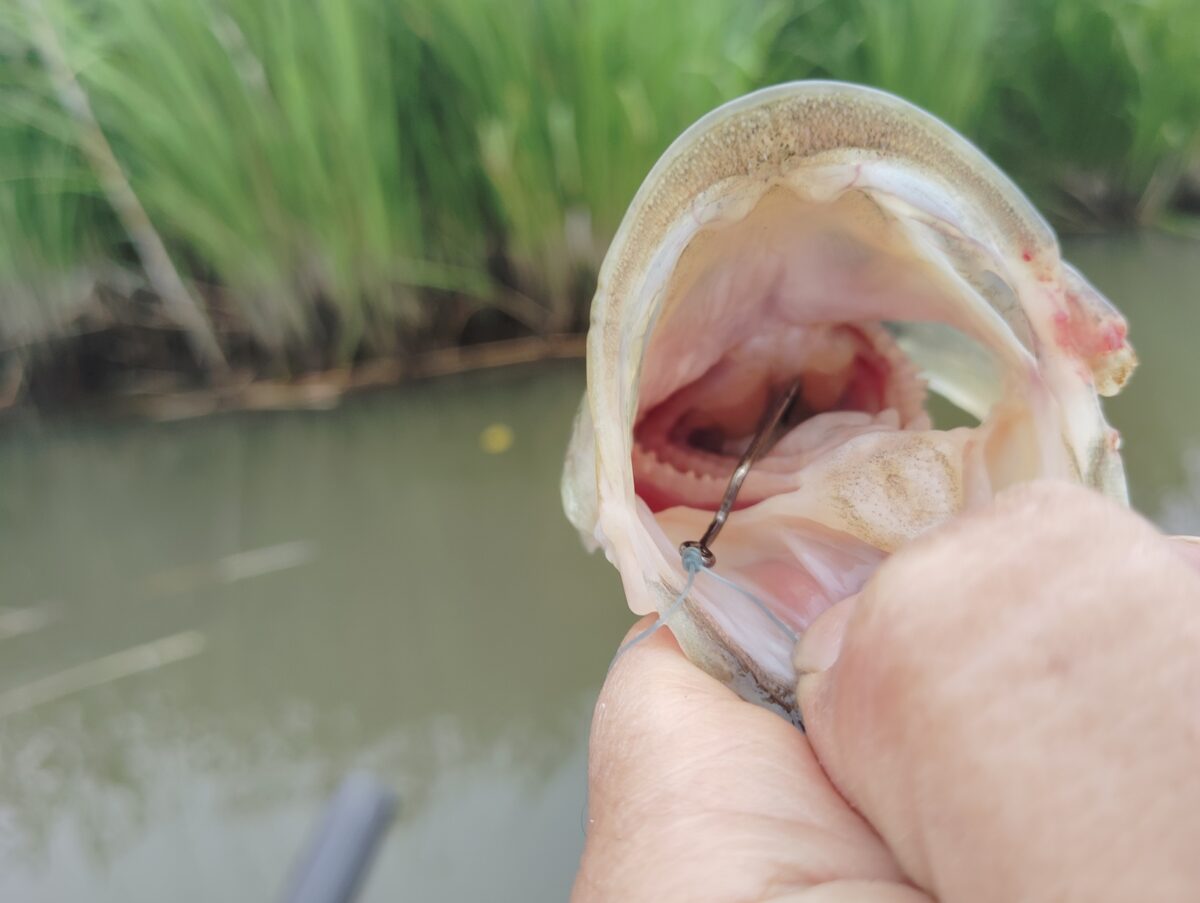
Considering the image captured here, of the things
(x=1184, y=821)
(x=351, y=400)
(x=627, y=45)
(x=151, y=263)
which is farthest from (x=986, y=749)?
(x=151, y=263)

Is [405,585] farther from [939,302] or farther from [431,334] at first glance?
[939,302]

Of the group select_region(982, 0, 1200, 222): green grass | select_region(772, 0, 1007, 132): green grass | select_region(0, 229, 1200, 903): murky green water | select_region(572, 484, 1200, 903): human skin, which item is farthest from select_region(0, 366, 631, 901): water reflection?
select_region(982, 0, 1200, 222): green grass

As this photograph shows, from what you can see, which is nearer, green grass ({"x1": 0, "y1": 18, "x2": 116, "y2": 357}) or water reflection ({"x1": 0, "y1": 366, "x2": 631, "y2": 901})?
water reflection ({"x1": 0, "y1": 366, "x2": 631, "y2": 901})

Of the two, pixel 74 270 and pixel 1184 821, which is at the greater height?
pixel 1184 821

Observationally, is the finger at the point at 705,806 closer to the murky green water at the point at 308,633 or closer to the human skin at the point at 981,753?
the human skin at the point at 981,753

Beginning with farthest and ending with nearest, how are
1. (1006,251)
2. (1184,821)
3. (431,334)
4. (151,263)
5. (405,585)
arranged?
(431,334) < (151,263) < (405,585) < (1006,251) < (1184,821)

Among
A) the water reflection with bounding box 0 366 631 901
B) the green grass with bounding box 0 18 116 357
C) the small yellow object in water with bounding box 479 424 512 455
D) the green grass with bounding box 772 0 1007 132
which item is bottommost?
the water reflection with bounding box 0 366 631 901

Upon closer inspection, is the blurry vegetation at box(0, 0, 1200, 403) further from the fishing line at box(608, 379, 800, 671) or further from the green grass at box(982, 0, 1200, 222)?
the fishing line at box(608, 379, 800, 671)
